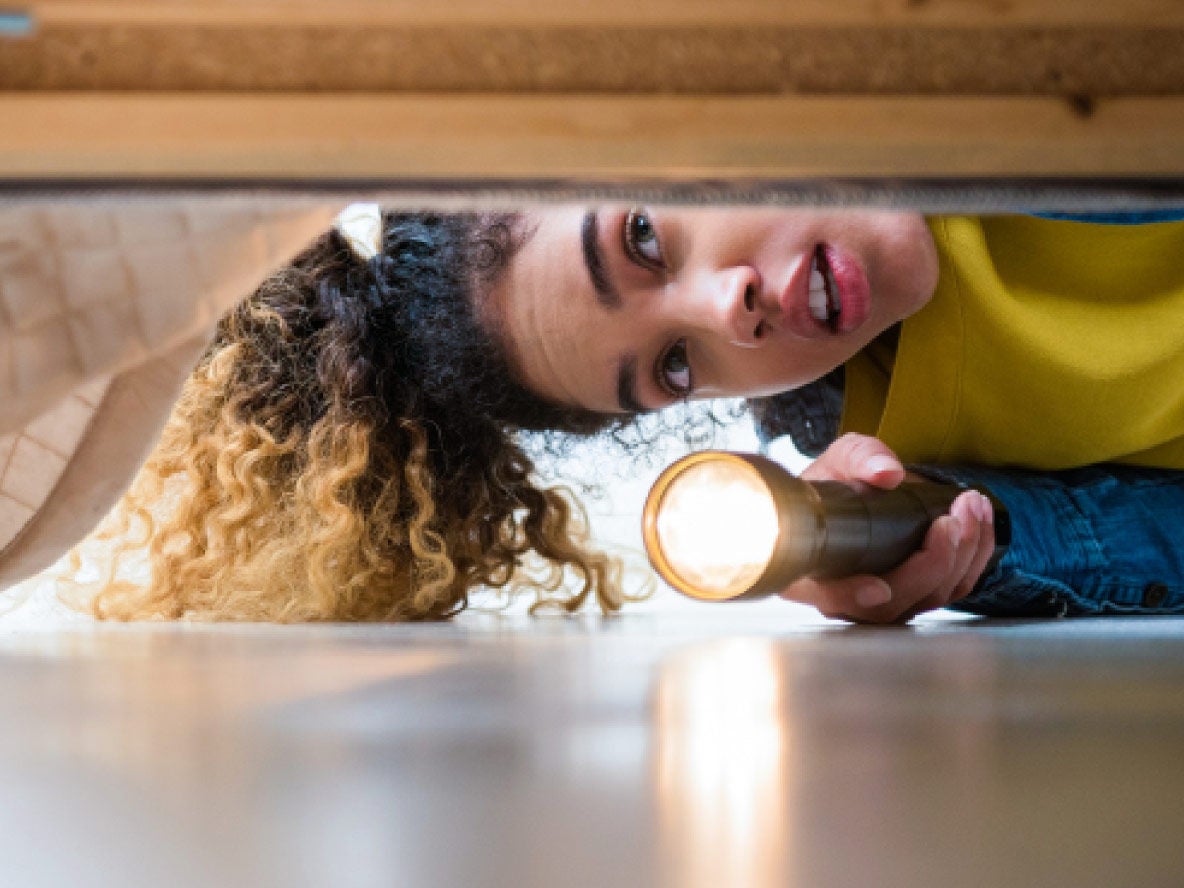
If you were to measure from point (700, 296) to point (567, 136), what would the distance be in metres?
0.98

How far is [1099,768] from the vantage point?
0.33 m

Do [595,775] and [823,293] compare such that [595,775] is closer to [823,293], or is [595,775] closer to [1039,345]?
[823,293]

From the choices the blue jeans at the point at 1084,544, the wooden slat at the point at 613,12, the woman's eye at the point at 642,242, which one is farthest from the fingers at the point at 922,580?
the wooden slat at the point at 613,12

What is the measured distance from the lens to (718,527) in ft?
3.15

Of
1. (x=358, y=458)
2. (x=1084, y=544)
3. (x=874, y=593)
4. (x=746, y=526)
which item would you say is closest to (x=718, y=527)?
(x=746, y=526)

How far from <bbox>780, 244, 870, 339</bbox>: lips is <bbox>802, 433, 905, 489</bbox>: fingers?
168 millimetres

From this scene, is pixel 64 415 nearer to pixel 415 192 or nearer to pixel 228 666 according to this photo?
pixel 228 666

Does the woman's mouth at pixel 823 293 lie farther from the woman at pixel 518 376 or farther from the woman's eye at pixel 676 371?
the woman's eye at pixel 676 371

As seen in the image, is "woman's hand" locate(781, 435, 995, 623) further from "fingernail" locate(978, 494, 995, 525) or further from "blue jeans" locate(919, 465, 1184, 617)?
"blue jeans" locate(919, 465, 1184, 617)

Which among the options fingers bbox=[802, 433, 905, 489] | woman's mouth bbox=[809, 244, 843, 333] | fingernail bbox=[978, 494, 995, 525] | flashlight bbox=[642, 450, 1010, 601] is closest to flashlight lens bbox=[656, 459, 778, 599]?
flashlight bbox=[642, 450, 1010, 601]

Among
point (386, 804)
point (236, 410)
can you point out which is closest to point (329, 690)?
point (386, 804)

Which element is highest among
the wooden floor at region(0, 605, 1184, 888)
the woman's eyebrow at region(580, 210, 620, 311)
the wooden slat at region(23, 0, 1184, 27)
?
the woman's eyebrow at region(580, 210, 620, 311)

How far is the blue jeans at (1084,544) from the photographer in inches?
52.2

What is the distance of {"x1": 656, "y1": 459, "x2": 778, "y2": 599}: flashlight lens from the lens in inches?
36.9
